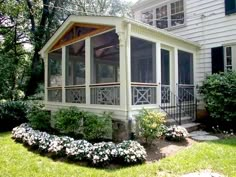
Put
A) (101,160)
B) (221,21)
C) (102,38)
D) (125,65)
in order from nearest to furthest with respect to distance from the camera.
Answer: (101,160), (125,65), (102,38), (221,21)

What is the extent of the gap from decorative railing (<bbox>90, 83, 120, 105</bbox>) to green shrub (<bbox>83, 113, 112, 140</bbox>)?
563 mm

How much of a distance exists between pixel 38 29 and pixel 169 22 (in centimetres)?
1045

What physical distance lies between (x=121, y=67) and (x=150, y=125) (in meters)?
2.00

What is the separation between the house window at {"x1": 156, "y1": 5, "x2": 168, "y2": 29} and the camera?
1295 centimetres

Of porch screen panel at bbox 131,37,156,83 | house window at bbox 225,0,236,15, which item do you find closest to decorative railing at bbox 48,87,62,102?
porch screen panel at bbox 131,37,156,83

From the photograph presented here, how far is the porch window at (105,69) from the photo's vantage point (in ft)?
27.2

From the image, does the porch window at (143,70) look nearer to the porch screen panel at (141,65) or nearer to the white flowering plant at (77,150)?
the porch screen panel at (141,65)

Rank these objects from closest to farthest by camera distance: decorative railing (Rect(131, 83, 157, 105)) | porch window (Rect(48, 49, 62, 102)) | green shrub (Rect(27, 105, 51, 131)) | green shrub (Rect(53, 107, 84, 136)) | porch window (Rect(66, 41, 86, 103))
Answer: decorative railing (Rect(131, 83, 157, 105)), green shrub (Rect(53, 107, 84, 136)), porch window (Rect(66, 41, 86, 103)), green shrub (Rect(27, 105, 51, 131)), porch window (Rect(48, 49, 62, 102))

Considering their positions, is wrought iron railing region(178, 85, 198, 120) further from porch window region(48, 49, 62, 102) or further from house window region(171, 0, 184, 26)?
porch window region(48, 49, 62, 102)

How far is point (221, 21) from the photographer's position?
10727mm

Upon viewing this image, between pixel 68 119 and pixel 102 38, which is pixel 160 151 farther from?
pixel 102 38

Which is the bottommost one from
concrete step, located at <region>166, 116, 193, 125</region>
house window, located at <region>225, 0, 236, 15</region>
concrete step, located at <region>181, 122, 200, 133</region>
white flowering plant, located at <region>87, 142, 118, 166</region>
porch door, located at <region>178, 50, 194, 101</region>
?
white flowering plant, located at <region>87, 142, 118, 166</region>

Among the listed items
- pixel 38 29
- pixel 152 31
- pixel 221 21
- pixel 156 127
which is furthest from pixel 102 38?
pixel 38 29

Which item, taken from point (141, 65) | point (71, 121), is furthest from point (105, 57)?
point (71, 121)
